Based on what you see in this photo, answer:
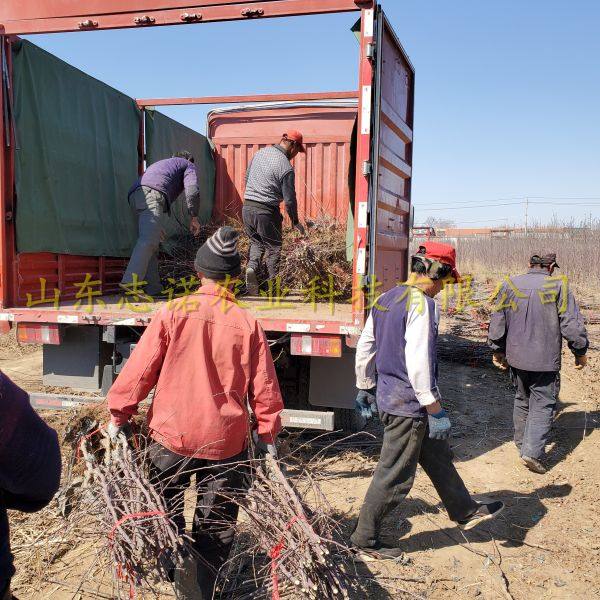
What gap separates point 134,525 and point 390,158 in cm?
365

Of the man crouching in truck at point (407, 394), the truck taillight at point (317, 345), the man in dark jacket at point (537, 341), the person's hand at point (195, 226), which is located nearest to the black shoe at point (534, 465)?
the man in dark jacket at point (537, 341)

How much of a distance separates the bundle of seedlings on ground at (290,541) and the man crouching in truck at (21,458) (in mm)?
1049

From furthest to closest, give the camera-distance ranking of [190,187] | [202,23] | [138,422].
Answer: [190,187] < [202,23] < [138,422]

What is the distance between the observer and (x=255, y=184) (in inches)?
225

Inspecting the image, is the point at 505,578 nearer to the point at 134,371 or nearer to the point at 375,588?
the point at 375,588

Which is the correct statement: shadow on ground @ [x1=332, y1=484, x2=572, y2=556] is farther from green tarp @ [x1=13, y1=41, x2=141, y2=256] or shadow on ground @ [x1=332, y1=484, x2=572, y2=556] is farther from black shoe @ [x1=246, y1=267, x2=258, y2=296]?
green tarp @ [x1=13, y1=41, x2=141, y2=256]

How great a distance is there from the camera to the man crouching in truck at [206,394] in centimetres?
241

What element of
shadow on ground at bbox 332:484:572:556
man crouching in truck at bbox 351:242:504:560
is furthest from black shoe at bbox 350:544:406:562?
shadow on ground at bbox 332:484:572:556

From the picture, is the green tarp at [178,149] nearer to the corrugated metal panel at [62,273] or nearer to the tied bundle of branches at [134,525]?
the corrugated metal panel at [62,273]

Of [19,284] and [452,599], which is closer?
[452,599]

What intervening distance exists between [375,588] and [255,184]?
3.93 m

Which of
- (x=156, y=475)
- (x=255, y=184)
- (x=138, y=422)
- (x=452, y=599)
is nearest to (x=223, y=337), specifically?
(x=156, y=475)

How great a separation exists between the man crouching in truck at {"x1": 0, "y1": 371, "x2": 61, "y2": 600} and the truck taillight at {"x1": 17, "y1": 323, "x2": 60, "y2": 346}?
294 cm

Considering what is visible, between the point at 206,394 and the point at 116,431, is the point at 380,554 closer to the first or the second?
the point at 206,394
